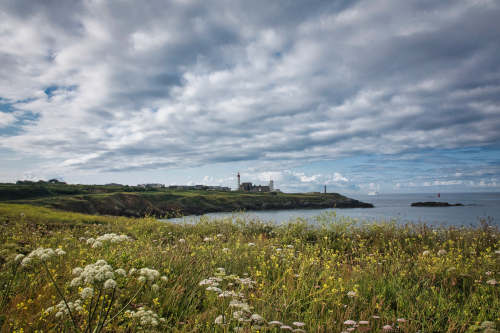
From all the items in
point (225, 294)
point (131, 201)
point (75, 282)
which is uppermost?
point (75, 282)

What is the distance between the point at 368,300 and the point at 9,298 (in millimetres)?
6434

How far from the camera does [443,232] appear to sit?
11.5 m

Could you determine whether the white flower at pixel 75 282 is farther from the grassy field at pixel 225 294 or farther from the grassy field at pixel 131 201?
the grassy field at pixel 131 201

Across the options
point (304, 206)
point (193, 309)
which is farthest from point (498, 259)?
point (304, 206)

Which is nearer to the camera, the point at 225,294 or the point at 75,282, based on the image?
the point at 75,282

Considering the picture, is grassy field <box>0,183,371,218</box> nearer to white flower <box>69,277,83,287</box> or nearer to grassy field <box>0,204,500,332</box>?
grassy field <box>0,204,500,332</box>

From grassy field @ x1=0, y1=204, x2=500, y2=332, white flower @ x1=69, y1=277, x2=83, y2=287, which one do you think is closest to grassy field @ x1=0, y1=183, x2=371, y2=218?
grassy field @ x1=0, y1=204, x2=500, y2=332

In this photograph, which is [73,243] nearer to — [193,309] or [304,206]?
[193,309]

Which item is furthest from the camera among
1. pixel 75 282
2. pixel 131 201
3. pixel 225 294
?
pixel 131 201

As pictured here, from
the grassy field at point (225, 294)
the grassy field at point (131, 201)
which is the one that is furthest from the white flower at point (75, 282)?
the grassy field at point (131, 201)

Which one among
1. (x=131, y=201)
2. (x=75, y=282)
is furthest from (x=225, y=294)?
(x=131, y=201)

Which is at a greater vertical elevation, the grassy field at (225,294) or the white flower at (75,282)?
the white flower at (75,282)

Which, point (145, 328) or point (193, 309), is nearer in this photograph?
point (145, 328)

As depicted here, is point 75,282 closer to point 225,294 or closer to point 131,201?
point 225,294
